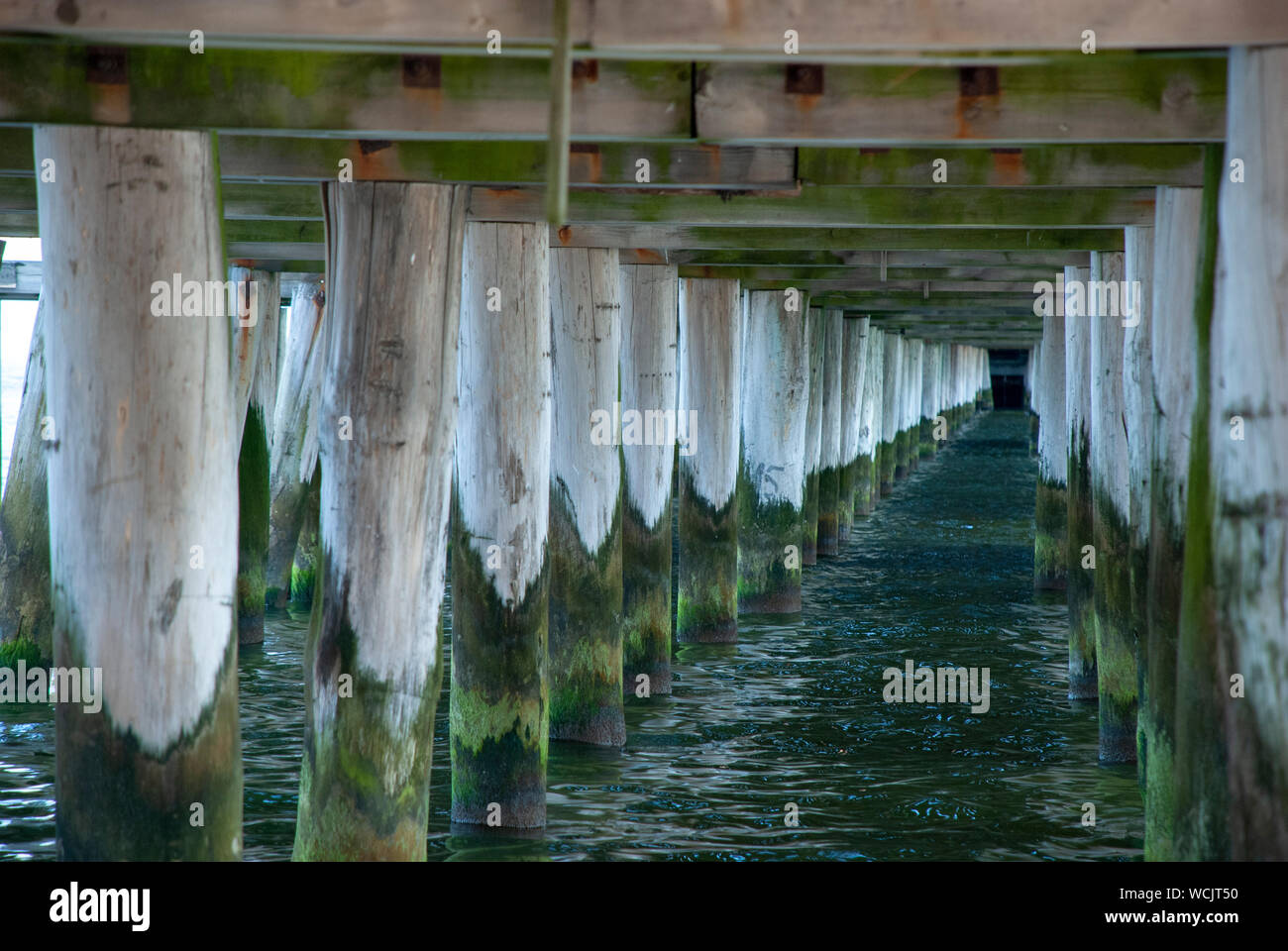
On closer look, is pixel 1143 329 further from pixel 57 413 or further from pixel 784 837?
pixel 57 413

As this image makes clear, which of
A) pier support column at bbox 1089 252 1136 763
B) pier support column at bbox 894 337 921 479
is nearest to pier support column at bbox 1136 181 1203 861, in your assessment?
pier support column at bbox 1089 252 1136 763

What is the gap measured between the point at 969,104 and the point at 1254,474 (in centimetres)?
142

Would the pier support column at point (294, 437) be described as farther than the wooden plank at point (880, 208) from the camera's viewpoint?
Yes

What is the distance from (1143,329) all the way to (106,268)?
4772 mm

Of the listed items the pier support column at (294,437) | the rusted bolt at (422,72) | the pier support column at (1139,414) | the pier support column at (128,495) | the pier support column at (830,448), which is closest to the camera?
the pier support column at (128,495)

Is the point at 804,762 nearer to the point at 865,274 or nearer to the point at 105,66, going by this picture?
the point at 105,66

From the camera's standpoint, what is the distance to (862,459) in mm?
21938

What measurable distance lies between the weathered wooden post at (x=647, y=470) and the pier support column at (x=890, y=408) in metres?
15.7

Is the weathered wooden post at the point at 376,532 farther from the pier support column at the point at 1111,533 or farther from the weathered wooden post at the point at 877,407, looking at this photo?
the weathered wooden post at the point at 877,407

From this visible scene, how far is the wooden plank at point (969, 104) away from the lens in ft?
15.3

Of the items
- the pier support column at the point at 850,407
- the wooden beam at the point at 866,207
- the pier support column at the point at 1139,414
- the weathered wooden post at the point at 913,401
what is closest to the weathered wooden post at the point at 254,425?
the wooden beam at the point at 866,207

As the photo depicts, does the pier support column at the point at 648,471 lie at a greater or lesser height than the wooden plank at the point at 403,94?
lesser

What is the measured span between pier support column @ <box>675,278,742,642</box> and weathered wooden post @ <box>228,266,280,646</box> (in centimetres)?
306

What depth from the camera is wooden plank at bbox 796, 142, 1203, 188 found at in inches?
238
